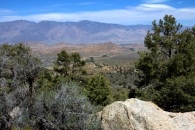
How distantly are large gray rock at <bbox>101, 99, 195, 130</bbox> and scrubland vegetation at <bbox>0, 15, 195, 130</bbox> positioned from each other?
3.03 feet

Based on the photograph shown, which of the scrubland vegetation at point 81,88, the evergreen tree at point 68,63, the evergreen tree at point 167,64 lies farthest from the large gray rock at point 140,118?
the evergreen tree at point 68,63

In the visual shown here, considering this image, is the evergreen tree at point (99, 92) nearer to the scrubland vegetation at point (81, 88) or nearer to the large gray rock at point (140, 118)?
the scrubland vegetation at point (81, 88)

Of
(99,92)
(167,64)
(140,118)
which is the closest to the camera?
(140,118)

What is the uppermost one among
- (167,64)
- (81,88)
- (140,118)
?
(167,64)

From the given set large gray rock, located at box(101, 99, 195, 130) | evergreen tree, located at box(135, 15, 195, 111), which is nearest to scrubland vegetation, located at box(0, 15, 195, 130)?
evergreen tree, located at box(135, 15, 195, 111)

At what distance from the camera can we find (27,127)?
13.3m

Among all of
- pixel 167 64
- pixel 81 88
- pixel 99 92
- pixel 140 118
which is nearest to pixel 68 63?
pixel 99 92

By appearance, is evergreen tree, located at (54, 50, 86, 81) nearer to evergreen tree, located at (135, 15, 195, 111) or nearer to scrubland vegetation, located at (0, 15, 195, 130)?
scrubland vegetation, located at (0, 15, 195, 130)

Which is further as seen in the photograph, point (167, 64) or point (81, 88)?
point (167, 64)

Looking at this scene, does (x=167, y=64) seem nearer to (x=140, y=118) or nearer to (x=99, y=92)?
(x=99, y=92)

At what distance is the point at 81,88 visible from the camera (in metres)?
17.2

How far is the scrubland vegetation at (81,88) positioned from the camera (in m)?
13.4

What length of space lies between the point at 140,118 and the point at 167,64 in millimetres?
13035

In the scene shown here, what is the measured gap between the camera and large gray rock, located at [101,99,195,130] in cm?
1199
